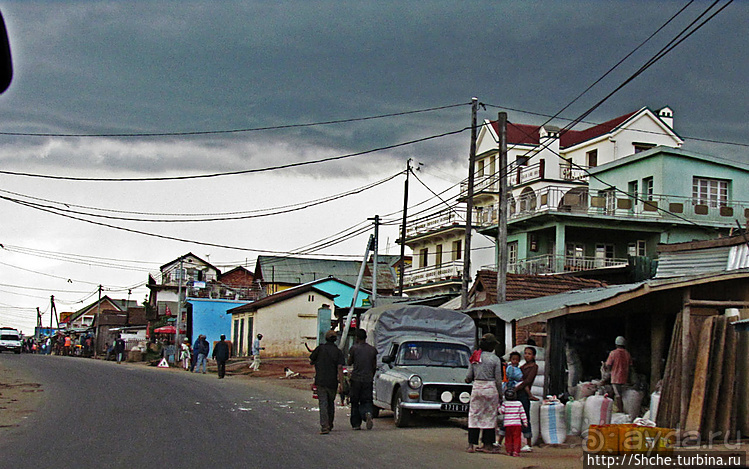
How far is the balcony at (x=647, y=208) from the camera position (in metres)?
39.8

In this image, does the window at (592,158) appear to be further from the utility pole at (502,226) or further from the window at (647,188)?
the utility pole at (502,226)

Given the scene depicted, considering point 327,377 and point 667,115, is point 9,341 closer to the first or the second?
point 667,115

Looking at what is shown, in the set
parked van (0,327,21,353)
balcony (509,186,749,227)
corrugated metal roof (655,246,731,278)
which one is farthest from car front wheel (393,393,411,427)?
parked van (0,327,21,353)

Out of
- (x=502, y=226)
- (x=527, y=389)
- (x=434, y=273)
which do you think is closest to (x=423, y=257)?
(x=434, y=273)

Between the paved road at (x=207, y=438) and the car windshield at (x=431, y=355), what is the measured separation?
49.7 inches

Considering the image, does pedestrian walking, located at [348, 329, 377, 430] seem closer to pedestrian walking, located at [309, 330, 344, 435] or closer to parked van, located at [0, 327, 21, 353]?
pedestrian walking, located at [309, 330, 344, 435]

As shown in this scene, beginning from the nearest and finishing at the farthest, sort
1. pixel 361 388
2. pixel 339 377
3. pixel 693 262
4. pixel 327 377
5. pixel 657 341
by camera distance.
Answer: pixel 327 377 < pixel 361 388 < pixel 339 377 < pixel 657 341 < pixel 693 262

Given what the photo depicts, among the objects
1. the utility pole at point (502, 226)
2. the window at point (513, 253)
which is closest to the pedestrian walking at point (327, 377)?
the utility pole at point (502, 226)

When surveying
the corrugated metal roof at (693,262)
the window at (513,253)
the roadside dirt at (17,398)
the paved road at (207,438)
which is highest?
the window at (513,253)

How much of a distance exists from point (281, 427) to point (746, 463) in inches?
311

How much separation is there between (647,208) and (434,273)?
624 inches

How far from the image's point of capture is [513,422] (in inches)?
468

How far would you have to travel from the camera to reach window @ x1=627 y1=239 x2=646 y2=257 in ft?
136

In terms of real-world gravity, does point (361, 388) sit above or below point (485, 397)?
below
